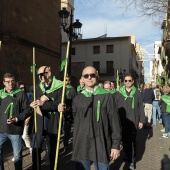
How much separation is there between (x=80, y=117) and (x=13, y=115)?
162 cm

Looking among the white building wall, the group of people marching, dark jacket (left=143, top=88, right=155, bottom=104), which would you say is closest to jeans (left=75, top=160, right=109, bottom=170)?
the group of people marching

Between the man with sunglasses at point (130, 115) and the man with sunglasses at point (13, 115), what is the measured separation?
2199 millimetres

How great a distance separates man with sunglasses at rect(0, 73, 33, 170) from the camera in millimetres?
4684

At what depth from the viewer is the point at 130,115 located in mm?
6039

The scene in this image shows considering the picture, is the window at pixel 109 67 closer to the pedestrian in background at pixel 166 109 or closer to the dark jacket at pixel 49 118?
the pedestrian in background at pixel 166 109

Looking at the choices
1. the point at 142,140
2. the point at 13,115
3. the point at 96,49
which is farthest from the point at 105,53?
the point at 13,115

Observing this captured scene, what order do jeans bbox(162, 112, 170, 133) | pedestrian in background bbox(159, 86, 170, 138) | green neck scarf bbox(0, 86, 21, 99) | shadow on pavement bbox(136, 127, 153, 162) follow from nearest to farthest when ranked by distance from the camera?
green neck scarf bbox(0, 86, 21, 99) < shadow on pavement bbox(136, 127, 153, 162) < pedestrian in background bbox(159, 86, 170, 138) < jeans bbox(162, 112, 170, 133)

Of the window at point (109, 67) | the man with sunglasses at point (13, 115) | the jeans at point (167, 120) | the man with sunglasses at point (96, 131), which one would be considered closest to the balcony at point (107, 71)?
the window at point (109, 67)

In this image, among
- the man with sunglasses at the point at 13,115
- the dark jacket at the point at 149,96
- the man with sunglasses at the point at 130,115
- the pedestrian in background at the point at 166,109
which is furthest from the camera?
the dark jacket at the point at 149,96

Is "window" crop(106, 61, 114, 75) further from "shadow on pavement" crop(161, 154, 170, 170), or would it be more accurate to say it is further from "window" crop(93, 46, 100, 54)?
"shadow on pavement" crop(161, 154, 170, 170)

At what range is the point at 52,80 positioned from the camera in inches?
194

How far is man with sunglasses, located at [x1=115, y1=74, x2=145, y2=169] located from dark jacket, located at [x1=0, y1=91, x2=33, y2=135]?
7.21 feet

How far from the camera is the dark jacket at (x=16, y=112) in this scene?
15.4ft

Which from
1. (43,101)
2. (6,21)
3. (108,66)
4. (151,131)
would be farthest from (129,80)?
(108,66)
